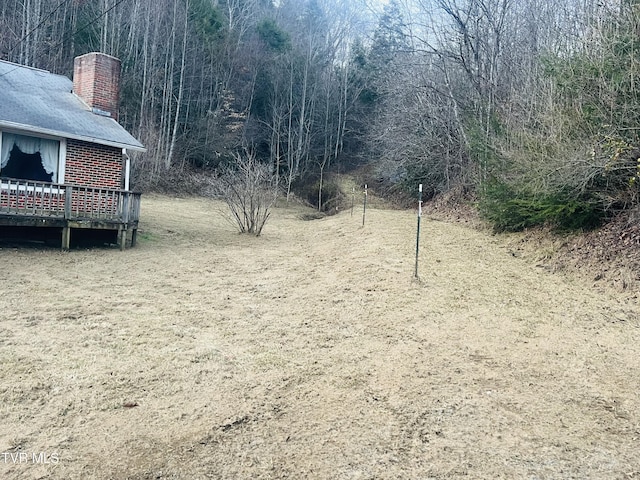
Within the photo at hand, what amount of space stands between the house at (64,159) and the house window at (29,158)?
0.8 inches

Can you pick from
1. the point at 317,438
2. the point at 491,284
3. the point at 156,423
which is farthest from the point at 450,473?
the point at 491,284

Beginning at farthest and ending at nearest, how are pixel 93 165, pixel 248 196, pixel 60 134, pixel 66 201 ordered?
pixel 248 196, pixel 93 165, pixel 60 134, pixel 66 201

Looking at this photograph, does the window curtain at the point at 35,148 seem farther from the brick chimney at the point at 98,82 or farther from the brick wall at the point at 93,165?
the brick chimney at the point at 98,82

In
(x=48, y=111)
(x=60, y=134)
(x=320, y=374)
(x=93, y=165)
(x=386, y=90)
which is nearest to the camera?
(x=320, y=374)

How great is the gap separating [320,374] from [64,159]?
10.2 meters

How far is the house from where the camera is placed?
10.7 meters

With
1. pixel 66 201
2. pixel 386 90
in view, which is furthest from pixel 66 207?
pixel 386 90

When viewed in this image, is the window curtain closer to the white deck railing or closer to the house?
the house

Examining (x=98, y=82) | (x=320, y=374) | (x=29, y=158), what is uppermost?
(x=98, y=82)

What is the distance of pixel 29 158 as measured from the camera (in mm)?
11453

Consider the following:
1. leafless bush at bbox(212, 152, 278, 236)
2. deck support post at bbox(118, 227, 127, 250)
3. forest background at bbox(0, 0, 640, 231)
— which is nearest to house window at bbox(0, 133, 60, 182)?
deck support post at bbox(118, 227, 127, 250)

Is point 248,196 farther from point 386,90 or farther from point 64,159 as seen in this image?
point 386,90

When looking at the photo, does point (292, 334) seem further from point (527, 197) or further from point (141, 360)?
point (527, 197)

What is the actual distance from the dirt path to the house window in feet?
10.1
